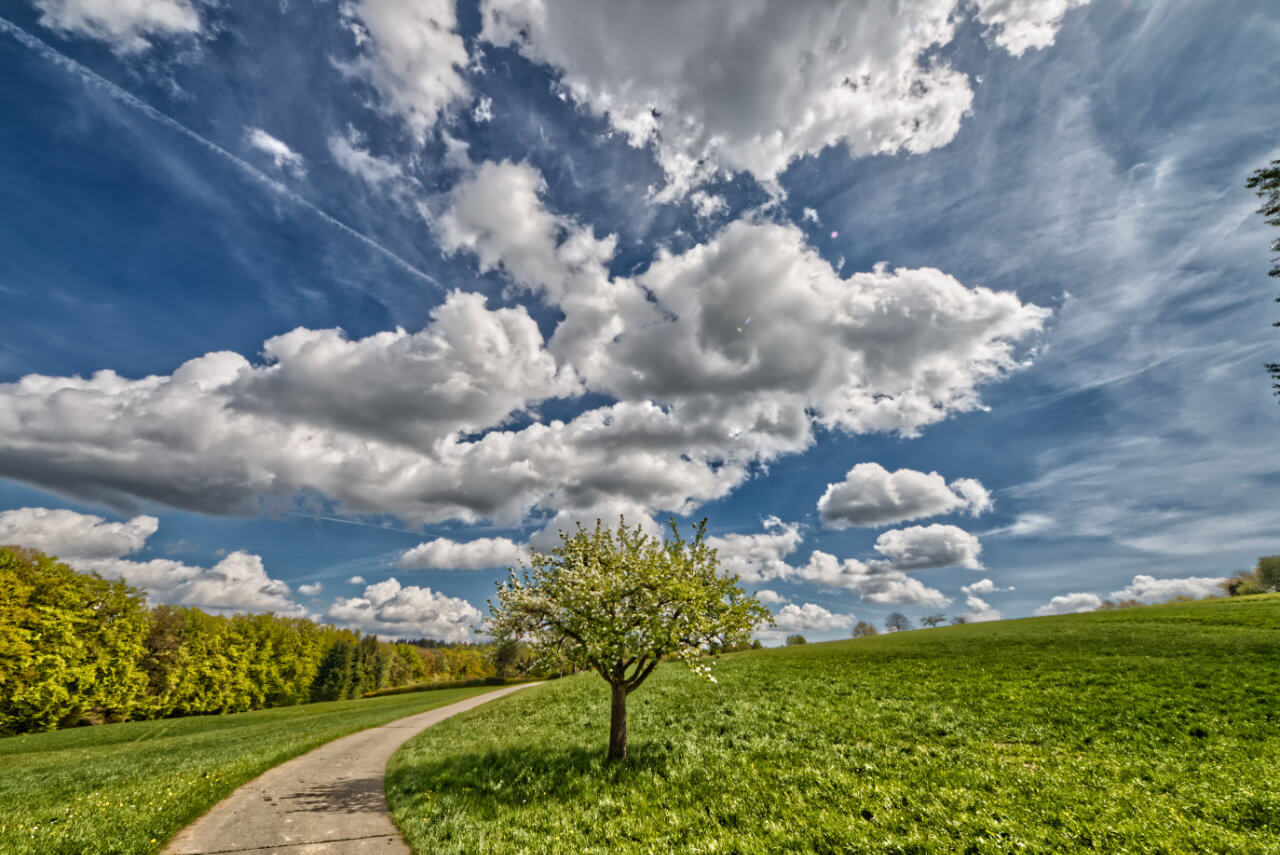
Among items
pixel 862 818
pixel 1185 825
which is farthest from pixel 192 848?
pixel 1185 825

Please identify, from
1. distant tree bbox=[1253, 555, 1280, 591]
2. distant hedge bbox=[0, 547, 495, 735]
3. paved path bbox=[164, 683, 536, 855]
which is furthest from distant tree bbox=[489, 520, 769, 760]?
distant tree bbox=[1253, 555, 1280, 591]

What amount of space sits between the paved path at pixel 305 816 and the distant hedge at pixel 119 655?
117 feet

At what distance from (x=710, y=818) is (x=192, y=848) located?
41.1 feet

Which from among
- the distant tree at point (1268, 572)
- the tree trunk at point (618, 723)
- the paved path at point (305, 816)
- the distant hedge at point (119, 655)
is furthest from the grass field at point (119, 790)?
the distant tree at point (1268, 572)

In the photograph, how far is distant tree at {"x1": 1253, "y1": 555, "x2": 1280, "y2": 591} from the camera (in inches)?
4596

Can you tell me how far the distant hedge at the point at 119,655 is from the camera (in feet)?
156

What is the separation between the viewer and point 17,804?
49.4 feet

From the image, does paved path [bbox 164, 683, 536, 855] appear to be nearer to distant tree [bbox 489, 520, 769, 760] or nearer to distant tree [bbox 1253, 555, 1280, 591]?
distant tree [bbox 489, 520, 769, 760]

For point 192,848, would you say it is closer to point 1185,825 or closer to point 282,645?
point 1185,825

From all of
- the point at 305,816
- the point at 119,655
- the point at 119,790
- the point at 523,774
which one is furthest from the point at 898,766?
the point at 119,655

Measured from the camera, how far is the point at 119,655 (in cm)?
5750

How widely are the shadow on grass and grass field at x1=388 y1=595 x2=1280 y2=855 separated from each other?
0.10 m

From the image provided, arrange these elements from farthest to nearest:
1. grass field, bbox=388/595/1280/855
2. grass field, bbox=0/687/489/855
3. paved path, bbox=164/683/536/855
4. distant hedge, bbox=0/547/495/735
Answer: distant hedge, bbox=0/547/495/735, paved path, bbox=164/683/536/855, grass field, bbox=0/687/489/855, grass field, bbox=388/595/1280/855

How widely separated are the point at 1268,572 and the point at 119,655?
227781mm
